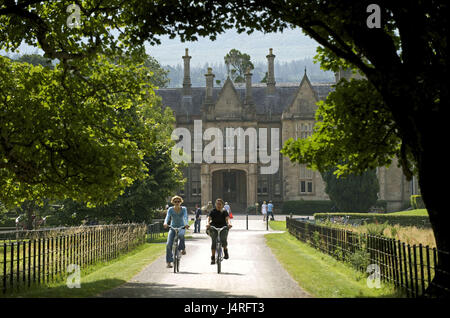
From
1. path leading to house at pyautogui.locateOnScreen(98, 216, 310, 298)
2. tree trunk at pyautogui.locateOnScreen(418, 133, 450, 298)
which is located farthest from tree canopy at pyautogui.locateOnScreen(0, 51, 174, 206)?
tree trunk at pyautogui.locateOnScreen(418, 133, 450, 298)

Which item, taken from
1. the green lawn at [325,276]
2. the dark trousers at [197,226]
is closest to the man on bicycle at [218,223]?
the green lawn at [325,276]

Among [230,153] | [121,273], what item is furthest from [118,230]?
[230,153]

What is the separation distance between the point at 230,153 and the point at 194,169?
5.23 meters

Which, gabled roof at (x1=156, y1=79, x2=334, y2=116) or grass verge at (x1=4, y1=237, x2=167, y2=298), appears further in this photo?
gabled roof at (x1=156, y1=79, x2=334, y2=116)

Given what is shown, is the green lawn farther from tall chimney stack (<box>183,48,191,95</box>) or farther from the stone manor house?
tall chimney stack (<box>183,48,191,95</box>)

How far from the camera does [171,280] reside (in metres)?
Result: 12.8

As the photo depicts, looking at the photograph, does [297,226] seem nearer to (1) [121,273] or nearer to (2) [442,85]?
(1) [121,273]

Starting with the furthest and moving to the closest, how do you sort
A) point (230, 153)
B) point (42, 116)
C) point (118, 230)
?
1. point (230, 153)
2. point (118, 230)
3. point (42, 116)

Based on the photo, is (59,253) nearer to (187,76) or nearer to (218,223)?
(218,223)

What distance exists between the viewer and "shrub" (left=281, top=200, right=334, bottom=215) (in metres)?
58.1

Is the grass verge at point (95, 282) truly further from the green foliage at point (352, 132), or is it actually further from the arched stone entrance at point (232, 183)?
the arched stone entrance at point (232, 183)

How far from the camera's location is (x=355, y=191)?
4953 centimetres

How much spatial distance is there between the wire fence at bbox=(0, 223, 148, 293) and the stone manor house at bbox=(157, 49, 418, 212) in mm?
39205

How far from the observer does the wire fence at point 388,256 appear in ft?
33.3
